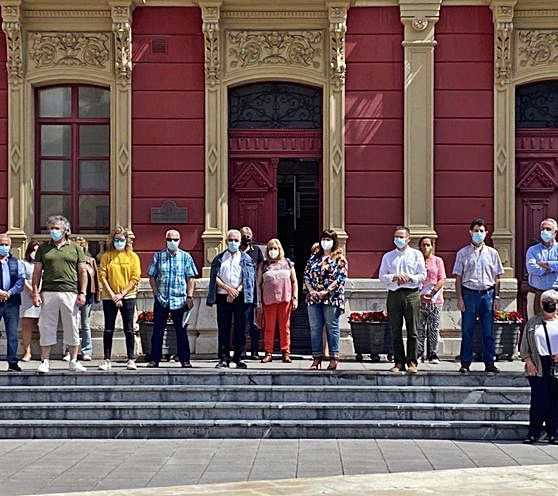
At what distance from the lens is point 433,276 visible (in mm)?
18422

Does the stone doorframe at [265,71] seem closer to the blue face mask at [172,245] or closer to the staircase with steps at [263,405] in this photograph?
the blue face mask at [172,245]

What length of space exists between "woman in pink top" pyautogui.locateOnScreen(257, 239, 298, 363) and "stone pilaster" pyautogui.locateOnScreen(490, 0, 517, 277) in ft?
11.5

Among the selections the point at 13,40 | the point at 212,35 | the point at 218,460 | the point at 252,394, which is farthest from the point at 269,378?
the point at 13,40

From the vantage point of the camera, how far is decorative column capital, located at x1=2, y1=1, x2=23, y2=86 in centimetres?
1962

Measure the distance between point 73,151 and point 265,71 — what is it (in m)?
3.23

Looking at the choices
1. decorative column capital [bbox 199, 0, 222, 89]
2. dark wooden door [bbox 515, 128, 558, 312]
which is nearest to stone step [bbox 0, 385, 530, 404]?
dark wooden door [bbox 515, 128, 558, 312]

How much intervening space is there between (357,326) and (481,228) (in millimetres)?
2542

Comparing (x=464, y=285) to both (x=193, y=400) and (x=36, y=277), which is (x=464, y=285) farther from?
(x=36, y=277)

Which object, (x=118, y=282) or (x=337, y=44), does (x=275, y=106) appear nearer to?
(x=337, y=44)

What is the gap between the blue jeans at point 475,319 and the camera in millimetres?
16156

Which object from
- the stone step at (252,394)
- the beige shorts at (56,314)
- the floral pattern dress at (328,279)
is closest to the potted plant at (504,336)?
the floral pattern dress at (328,279)

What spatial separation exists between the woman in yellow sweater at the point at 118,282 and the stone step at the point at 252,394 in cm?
220

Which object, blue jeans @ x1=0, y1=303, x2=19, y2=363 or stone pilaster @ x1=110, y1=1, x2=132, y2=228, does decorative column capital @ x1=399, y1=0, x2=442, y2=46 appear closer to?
stone pilaster @ x1=110, y1=1, x2=132, y2=228

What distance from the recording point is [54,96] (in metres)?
20.2
